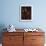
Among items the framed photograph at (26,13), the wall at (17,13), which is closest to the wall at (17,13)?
the wall at (17,13)

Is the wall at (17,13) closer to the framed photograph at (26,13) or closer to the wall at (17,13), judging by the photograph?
the wall at (17,13)

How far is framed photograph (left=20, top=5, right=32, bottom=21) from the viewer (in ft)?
14.0

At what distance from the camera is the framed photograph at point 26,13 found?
4273 millimetres

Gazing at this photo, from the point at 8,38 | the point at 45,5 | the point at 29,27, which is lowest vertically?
the point at 8,38

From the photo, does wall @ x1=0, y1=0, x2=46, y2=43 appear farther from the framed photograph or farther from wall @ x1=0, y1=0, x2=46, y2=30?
the framed photograph

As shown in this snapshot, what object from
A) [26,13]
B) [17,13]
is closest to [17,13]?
[17,13]

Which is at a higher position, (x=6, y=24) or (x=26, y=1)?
(x=26, y=1)

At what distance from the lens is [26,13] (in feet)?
14.1

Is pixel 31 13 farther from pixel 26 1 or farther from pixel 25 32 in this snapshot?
pixel 25 32

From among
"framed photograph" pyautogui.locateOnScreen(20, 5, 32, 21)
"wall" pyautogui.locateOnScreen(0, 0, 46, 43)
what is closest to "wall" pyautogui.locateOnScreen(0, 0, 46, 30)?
"wall" pyautogui.locateOnScreen(0, 0, 46, 43)

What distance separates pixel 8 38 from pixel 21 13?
962mm

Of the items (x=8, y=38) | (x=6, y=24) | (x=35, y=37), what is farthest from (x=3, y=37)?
(x=35, y=37)

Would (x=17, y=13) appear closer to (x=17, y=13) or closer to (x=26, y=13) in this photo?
(x=17, y=13)

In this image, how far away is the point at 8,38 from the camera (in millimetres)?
3811
